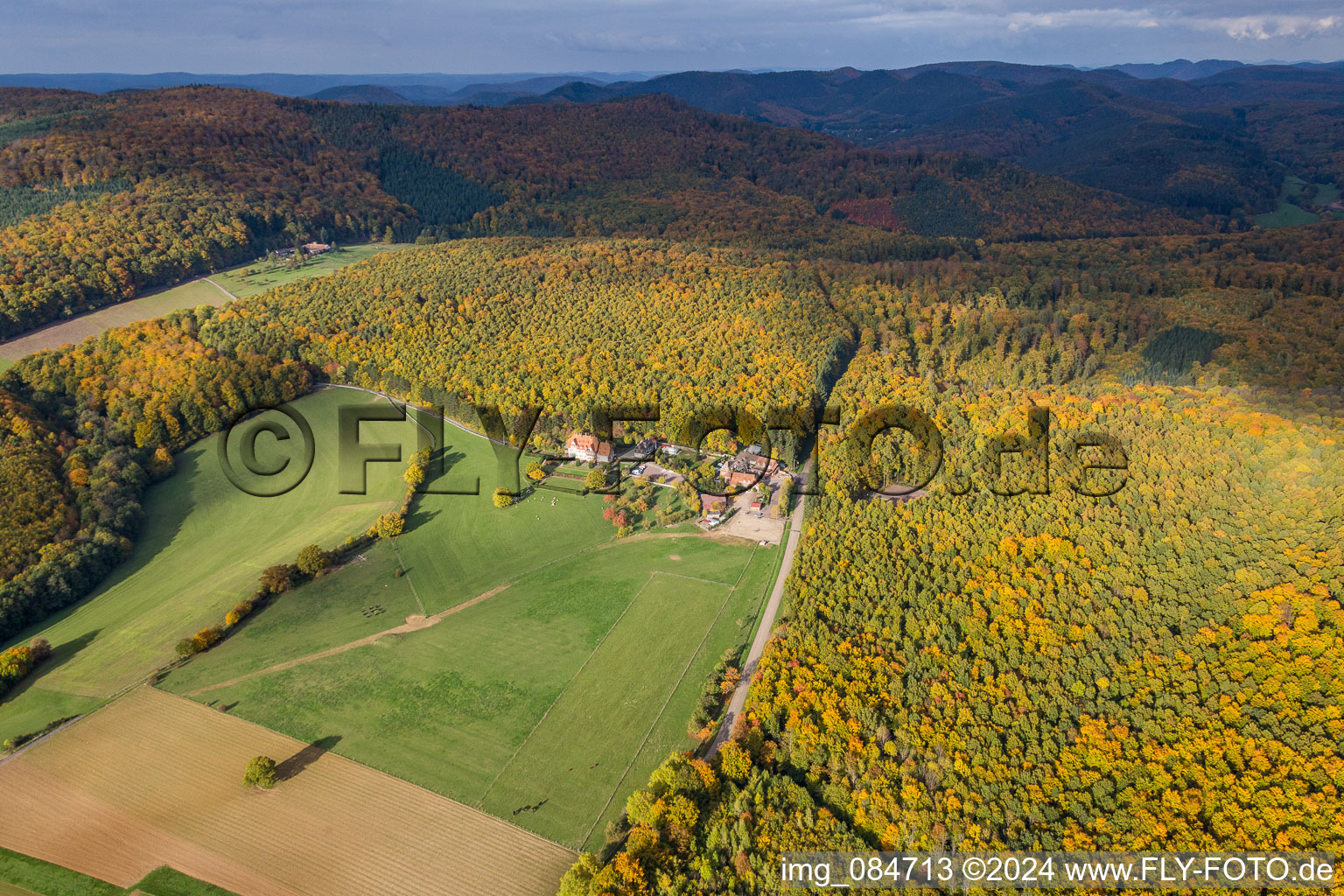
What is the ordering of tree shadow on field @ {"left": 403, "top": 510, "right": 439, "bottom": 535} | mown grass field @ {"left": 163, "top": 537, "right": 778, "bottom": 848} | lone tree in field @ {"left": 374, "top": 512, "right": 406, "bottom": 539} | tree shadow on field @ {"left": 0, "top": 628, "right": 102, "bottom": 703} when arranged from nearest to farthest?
mown grass field @ {"left": 163, "top": 537, "right": 778, "bottom": 848} → tree shadow on field @ {"left": 0, "top": 628, "right": 102, "bottom": 703} → lone tree in field @ {"left": 374, "top": 512, "right": 406, "bottom": 539} → tree shadow on field @ {"left": 403, "top": 510, "right": 439, "bottom": 535}

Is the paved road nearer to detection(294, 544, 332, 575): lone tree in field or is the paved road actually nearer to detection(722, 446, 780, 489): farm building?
detection(722, 446, 780, 489): farm building

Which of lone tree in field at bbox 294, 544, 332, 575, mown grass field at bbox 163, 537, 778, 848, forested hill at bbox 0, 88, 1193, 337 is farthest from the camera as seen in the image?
forested hill at bbox 0, 88, 1193, 337

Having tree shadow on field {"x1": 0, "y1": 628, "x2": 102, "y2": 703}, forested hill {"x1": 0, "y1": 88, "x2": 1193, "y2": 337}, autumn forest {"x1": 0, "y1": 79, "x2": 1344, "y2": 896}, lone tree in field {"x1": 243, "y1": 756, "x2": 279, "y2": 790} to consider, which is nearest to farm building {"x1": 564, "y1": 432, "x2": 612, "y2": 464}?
autumn forest {"x1": 0, "y1": 79, "x2": 1344, "y2": 896}

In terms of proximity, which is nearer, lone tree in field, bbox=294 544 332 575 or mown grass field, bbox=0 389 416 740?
mown grass field, bbox=0 389 416 740

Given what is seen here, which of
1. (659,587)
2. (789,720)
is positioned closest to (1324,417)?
(789,720)

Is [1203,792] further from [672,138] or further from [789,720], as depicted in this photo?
[672,138]

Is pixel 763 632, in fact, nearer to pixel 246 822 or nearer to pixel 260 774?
pixel 260 774

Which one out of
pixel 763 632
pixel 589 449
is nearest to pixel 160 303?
pixel 589 449
